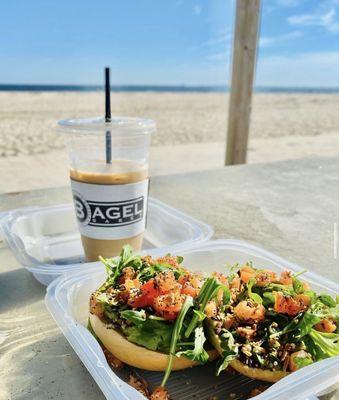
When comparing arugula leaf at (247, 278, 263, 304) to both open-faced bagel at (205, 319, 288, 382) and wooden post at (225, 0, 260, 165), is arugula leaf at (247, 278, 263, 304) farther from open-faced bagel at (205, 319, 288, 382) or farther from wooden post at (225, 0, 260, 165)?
wooden post at (225, 0, 260, 165)

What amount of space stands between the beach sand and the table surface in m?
3.60

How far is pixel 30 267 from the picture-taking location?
105cm

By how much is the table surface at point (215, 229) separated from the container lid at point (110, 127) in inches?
15.6

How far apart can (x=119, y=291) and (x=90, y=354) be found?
0.41 ft

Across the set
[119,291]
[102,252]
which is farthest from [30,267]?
[119,291]

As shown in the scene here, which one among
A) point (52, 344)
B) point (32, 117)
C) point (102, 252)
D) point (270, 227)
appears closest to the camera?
point (52, 344)

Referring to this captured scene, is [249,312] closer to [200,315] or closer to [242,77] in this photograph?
[200,315]

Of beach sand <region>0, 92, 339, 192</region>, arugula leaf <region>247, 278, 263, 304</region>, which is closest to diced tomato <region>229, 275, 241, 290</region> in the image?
arugula leaf <region>247, 278, 263, 304</region>

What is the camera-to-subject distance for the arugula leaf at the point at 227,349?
690 millimetres

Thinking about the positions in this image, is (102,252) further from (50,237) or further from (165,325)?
(165,325)

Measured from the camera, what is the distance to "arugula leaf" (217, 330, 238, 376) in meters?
0.69

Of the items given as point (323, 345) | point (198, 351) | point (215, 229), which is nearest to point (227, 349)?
point (198, 351)

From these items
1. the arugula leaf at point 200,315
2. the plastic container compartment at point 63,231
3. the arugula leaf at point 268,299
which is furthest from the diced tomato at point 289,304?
the plastic container compartment at point 63,231

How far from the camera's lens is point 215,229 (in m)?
1.52
